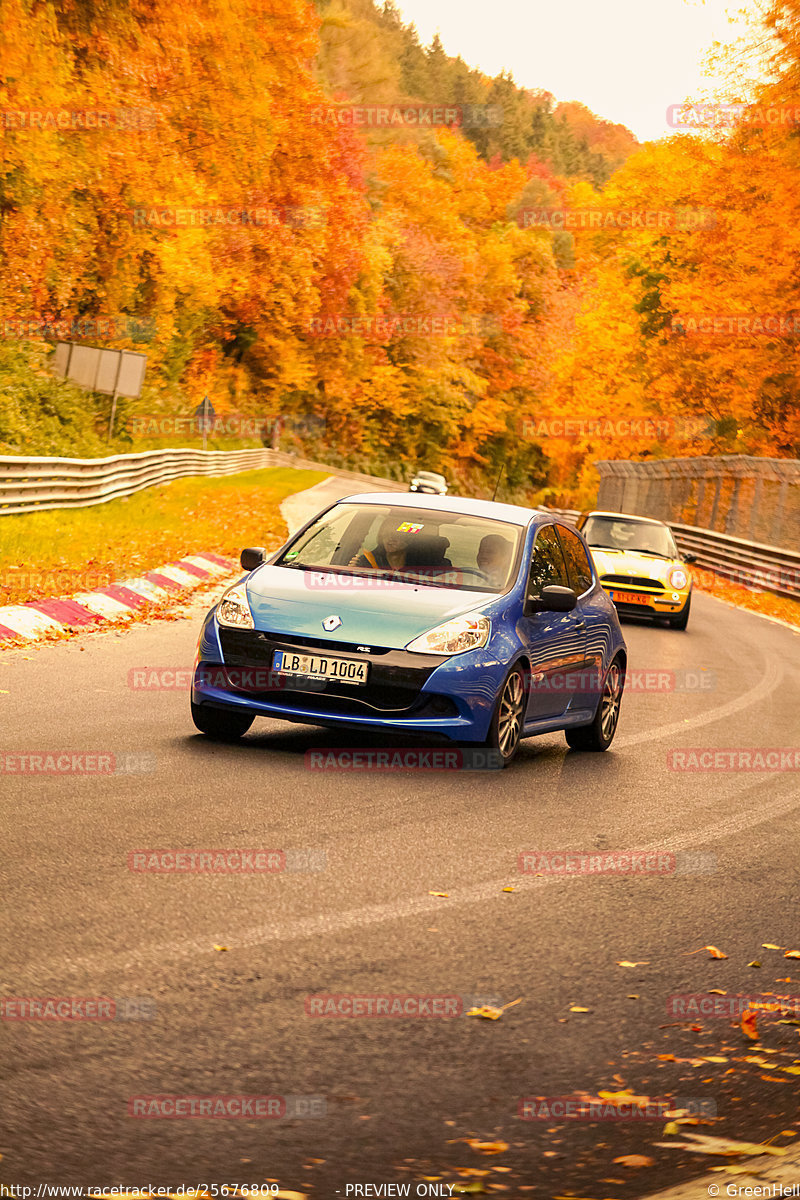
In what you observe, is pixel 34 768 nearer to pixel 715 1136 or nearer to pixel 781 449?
pixel 715 1136

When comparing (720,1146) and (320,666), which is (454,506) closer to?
(320,666)

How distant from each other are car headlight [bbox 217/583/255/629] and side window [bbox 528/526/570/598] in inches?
72.1

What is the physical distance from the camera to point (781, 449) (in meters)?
46.0

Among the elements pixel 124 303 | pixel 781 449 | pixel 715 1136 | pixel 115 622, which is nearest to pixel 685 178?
pixel 781 449

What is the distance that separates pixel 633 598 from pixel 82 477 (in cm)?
1065

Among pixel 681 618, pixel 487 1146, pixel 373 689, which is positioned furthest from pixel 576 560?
pixel 681 618

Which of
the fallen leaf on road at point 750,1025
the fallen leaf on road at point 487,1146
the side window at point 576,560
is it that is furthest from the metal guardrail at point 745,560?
the fallen leaf on road at point 487,1146

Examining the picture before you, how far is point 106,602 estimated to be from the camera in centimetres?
1689

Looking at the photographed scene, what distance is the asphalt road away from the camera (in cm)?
379

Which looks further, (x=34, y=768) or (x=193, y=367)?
(x=193, y=367)

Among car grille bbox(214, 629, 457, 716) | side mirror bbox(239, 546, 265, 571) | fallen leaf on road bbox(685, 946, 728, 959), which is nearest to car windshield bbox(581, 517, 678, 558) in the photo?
side mirror bbox(239, 546, 265, 571)

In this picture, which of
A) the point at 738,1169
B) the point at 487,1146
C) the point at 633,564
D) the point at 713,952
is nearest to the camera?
the point at 738,1169

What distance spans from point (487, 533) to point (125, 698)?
2836 millimetres

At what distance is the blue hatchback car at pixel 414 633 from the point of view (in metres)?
8.88
